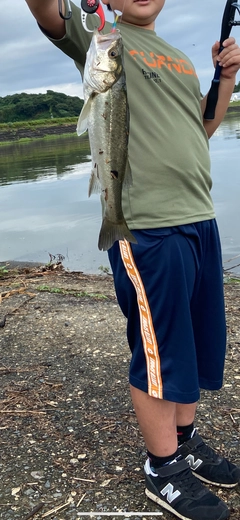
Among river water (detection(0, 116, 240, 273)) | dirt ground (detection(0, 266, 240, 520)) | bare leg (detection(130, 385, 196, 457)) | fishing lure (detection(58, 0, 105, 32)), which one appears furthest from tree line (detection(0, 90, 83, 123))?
bare leg (detection(130, 385, 196, 457))

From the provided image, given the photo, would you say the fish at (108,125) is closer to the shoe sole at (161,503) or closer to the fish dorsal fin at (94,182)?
the fish dorsal fin at (94,182)

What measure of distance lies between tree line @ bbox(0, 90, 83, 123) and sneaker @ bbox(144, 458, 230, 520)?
73.1 metres

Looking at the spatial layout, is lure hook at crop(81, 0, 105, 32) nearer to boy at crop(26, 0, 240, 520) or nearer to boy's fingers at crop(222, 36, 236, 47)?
boy at crop(26, 0, 240, 520)

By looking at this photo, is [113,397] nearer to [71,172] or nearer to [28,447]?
[28,447]

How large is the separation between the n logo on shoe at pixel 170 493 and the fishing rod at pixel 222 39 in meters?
1.87

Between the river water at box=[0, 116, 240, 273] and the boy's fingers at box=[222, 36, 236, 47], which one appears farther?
the river water at box=[0, 116, 240, 273]

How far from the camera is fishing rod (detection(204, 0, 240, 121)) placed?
265 centimetres

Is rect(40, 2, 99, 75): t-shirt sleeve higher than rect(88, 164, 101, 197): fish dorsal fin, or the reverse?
rect(40, 2, 99, 75): t-shirt sleeve

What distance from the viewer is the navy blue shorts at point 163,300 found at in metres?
2.20

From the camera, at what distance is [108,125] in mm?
2043

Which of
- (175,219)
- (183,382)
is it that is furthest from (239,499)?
(175,219)

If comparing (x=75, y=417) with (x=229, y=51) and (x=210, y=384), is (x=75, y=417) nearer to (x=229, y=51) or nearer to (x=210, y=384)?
(x=210, y=384)

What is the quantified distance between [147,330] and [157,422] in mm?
456

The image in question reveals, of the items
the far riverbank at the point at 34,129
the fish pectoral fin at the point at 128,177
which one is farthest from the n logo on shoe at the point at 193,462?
the far riverbank at the point at 34,129
